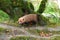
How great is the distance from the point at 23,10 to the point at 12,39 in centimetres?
304

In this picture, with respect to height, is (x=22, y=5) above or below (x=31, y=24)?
above

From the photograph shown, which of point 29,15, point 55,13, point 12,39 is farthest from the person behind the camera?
point 55,13

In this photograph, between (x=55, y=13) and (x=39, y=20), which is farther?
(x=55, y=13)

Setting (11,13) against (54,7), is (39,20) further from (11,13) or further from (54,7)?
(54,7)

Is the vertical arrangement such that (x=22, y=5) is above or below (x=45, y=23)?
above

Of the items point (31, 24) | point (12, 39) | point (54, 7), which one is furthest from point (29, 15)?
point (54, 7)

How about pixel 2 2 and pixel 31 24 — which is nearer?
pixel 2 2

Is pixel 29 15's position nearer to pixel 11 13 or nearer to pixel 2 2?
pixel 11 13

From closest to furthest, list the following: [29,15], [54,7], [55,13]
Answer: [29,15] → [55,13] → [54,7]

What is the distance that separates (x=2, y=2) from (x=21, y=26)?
4.65 feet

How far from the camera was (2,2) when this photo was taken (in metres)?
8.46

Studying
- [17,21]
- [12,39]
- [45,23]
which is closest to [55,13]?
[45,23]

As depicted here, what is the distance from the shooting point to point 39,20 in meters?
9.45

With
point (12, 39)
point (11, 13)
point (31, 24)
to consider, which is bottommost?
point (12, 39)
